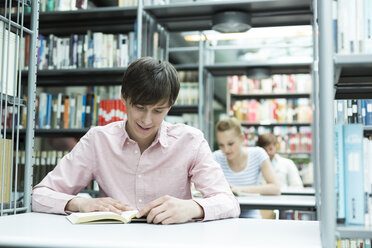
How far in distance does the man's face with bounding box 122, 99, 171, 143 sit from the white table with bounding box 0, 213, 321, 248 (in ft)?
1.13

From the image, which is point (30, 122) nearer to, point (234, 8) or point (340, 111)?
point (340, 111)

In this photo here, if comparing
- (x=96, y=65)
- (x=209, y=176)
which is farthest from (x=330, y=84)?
(x=96, y=65)

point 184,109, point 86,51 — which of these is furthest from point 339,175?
point 184,109

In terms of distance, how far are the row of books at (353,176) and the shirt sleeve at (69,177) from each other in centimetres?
88

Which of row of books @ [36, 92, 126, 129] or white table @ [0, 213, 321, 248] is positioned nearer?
white table @ [0, 213, 321, 248]

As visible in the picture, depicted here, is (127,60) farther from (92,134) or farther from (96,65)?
(92,134)

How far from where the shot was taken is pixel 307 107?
6.19 metres

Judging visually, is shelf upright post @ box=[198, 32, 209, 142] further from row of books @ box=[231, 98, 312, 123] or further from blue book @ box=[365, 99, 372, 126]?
row of books @ box=[231, 98, 312, 123]

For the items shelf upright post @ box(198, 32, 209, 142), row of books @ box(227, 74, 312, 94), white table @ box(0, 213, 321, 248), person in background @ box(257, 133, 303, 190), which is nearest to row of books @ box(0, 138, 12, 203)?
white table @ box(0, 213, 321, 248)

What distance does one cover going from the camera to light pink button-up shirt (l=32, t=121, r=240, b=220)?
1.51 m

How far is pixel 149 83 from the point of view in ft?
4.45

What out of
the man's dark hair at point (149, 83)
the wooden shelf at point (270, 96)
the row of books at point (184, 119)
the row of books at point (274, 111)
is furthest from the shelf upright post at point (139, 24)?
the wooden shelf at point (270, 96)

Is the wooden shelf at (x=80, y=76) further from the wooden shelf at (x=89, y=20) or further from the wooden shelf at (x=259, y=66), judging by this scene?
the wooden shelf at (x=259, y=66)

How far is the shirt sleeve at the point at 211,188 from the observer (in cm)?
132
